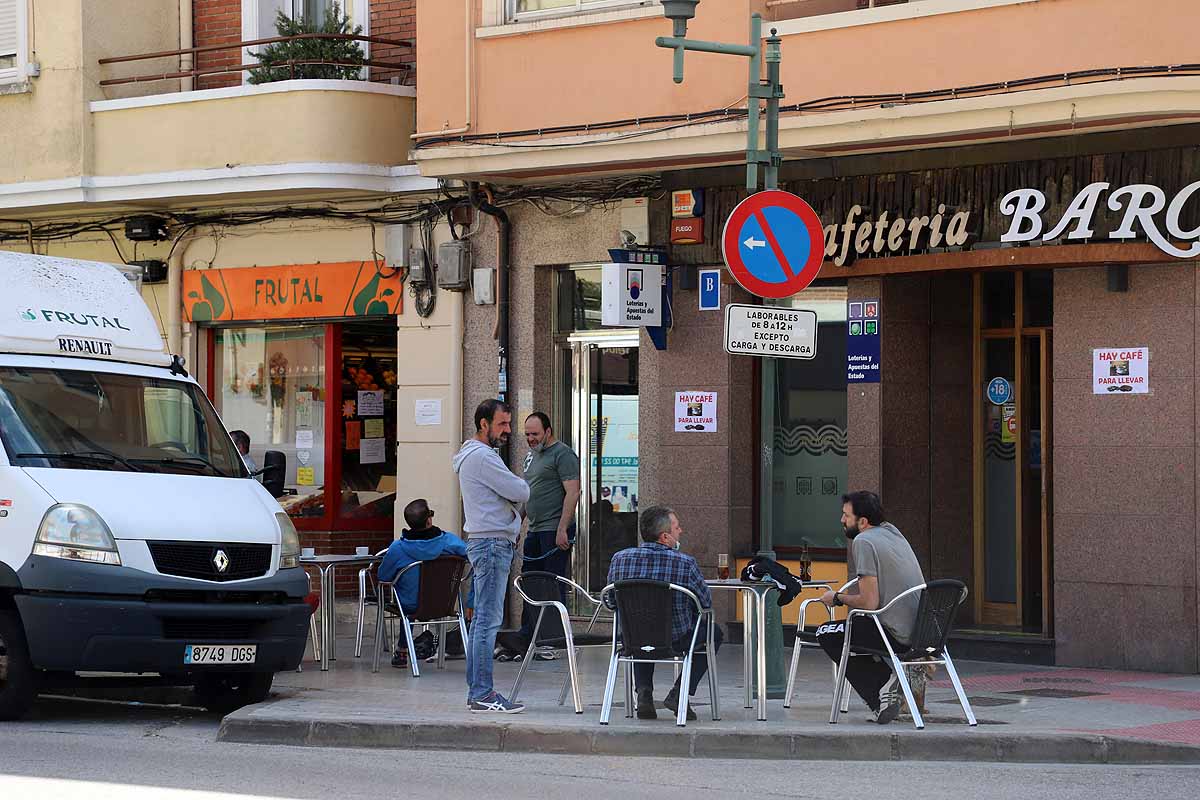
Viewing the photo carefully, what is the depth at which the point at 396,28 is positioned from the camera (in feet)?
59.4

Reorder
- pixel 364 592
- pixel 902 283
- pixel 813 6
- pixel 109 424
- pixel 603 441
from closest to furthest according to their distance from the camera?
pixel 109 424 < pixel 364 592 < pixel 813 6 < pixel 902 283 < pixel 603 441

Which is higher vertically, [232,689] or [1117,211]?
[1117,211]

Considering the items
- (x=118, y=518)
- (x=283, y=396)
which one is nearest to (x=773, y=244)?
(x=118, y=518)

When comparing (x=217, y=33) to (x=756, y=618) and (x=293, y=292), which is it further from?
(x=756, y=618)

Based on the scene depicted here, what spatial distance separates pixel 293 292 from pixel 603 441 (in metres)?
3.58

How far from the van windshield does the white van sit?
10 mm

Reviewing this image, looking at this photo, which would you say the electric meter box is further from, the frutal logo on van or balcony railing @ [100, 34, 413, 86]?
the frutal logo on van

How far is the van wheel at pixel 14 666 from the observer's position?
1121 cm

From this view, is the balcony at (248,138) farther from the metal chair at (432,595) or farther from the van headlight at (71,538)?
the van headlight at (71,538)

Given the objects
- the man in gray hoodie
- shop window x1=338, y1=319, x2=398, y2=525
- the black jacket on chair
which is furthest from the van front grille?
shop window x1=338, y1=319, x2=398, y2=525

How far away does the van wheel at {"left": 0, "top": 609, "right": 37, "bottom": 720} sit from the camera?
1121 centimetres

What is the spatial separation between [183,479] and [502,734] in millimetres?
2787

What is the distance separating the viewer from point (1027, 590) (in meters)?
15.8

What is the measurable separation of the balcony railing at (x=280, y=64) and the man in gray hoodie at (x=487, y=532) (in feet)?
22.9
